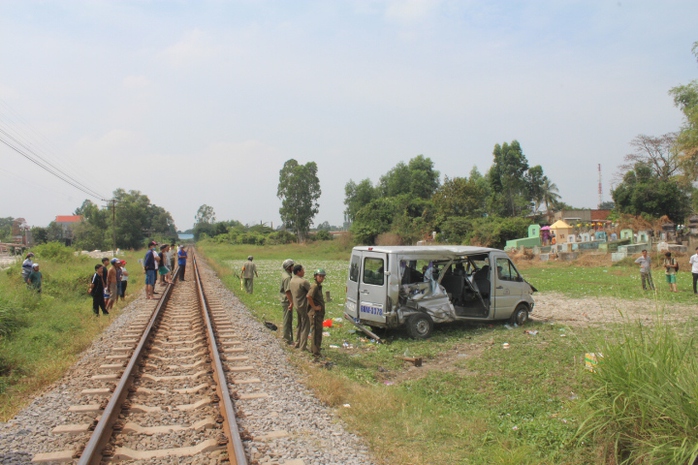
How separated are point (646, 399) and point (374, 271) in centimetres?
691

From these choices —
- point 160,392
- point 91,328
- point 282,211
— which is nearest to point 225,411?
point 160,392

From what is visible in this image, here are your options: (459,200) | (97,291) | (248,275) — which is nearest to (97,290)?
(97,291)

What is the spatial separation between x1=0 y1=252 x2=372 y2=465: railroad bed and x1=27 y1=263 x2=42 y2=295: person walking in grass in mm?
6888

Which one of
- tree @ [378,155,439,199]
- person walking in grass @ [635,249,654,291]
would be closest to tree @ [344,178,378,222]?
tree @ [378,155,439,199]

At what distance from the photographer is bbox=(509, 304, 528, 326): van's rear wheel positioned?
39.5 feet

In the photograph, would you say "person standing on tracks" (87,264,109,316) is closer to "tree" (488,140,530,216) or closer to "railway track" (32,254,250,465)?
"railway track" (32,254,250,465)

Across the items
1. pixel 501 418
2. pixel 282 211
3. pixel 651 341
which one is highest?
pixel 282 211

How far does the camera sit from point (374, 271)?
1085 cm

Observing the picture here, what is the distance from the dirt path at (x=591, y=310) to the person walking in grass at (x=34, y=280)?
44.4 ft

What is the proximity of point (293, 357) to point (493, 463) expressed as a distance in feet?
15.3

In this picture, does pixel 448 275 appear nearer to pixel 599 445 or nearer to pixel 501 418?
pixel 501 418

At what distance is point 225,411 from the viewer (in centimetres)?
566

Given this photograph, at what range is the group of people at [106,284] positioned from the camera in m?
13.0

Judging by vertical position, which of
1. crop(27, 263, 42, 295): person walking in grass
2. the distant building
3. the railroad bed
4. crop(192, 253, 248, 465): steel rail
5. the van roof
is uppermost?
the distant building
